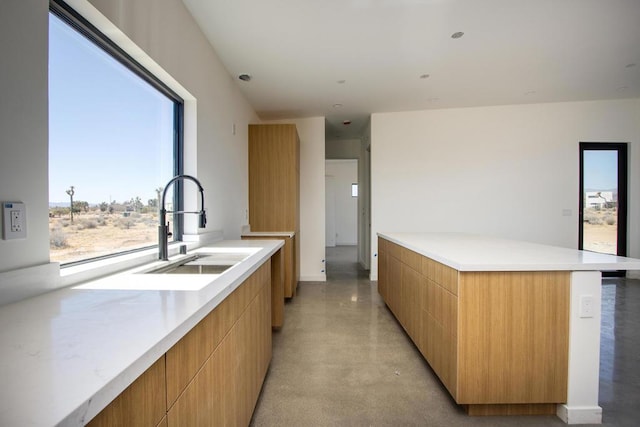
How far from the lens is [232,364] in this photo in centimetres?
119

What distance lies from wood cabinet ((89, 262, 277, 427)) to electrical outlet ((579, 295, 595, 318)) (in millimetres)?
1695

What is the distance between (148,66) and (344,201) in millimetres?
7670

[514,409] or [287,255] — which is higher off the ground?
[287,255]

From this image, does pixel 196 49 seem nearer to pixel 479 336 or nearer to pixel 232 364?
pixel 232 364

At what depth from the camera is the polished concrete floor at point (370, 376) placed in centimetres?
159

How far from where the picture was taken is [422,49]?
2834mm

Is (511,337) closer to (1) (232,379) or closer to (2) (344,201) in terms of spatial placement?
(1) (232,379)

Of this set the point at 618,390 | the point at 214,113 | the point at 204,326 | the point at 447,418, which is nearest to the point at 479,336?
the point at 447,418

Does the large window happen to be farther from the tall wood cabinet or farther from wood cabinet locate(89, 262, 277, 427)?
the tall wood cabinet

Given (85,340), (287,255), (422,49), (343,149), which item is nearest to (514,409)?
(85,340)

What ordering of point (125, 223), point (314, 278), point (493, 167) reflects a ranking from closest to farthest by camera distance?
point (125, 223) → point (493, 167) → point (314, 278)

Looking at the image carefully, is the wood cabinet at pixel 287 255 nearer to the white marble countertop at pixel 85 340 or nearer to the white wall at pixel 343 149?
the white marble countertop at pixel 85 340

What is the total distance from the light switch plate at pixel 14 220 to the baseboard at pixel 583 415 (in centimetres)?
255

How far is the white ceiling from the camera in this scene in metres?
2.27
